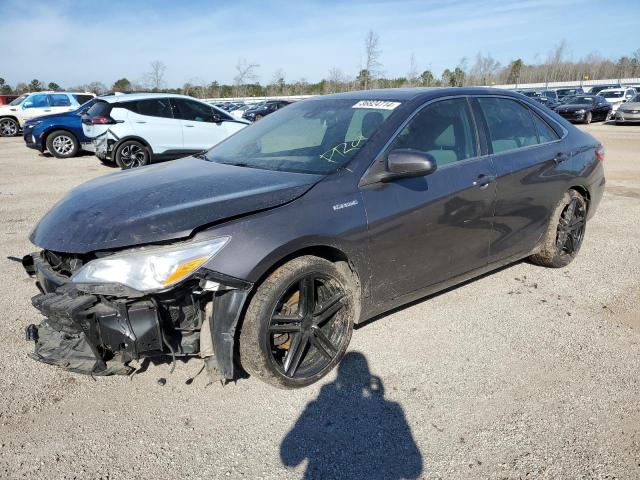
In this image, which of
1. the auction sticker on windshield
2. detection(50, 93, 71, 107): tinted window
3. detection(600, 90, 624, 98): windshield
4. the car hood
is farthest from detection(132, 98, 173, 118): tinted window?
detection(600, 90, 624, 98): windshield

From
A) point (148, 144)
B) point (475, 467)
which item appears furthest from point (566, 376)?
point (148, 144)

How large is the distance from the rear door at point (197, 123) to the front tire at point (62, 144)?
4174 millimetres

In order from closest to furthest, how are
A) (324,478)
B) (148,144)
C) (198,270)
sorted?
(324,478) < (198,270) < (148,144)

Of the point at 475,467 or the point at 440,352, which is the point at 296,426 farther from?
the point at 440,352

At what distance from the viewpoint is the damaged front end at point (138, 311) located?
2.36 meters

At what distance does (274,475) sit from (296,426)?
1.16 feet

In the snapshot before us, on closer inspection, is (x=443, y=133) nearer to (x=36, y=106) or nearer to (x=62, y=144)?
(x=62, y=144)

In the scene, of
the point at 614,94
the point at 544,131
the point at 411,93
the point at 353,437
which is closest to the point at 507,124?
the point at 544,131

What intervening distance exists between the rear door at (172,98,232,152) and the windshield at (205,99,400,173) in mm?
7349

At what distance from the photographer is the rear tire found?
442cm

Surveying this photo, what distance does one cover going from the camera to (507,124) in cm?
403

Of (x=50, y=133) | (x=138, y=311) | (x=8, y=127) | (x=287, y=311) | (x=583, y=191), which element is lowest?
(x=8, y=127)

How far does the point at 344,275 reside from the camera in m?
2.95

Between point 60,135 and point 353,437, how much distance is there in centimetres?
1344
